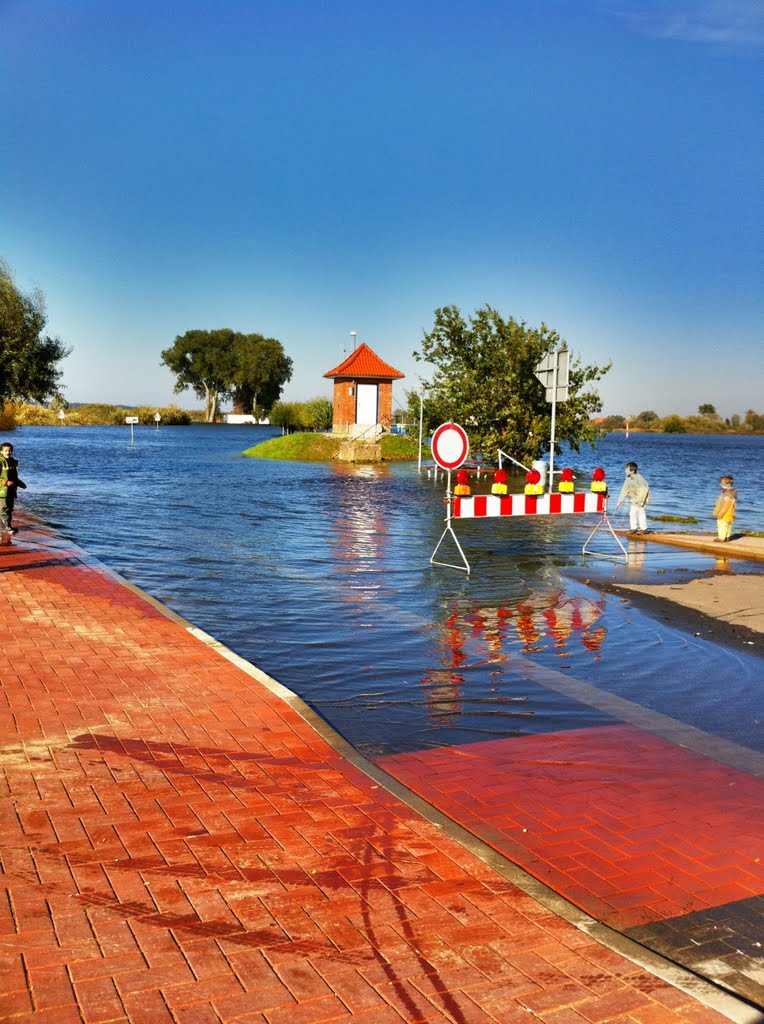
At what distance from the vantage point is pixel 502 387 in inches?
1435

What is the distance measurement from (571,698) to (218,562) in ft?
27.7

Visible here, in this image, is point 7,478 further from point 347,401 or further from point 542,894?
point 347,401

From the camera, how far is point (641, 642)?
9.15m

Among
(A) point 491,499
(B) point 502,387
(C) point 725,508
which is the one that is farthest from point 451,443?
(B) point 502,387

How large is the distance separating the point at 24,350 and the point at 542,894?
111ft

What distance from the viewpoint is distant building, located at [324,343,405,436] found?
63.0m

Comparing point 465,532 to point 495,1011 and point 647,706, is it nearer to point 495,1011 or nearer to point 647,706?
point 647,706

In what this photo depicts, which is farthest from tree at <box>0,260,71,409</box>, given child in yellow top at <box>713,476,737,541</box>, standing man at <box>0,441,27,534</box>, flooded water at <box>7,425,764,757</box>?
child in yellow top at <box>713,476,737,541</box>

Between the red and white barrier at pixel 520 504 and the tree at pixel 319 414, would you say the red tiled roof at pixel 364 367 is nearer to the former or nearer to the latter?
the tree at pixel 319 414

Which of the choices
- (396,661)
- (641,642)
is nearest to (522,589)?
(641,642)

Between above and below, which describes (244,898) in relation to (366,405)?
below

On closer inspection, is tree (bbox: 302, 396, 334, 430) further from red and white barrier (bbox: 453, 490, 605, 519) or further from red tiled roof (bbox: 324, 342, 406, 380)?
red and white barrier (bbox: 453, 490, 605, 519)

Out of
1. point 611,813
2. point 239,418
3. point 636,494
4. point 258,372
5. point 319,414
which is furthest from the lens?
point 239,418

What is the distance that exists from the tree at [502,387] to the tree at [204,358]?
118230 millimetres
